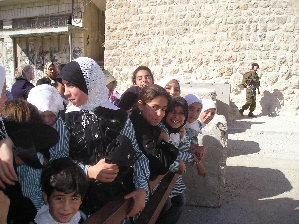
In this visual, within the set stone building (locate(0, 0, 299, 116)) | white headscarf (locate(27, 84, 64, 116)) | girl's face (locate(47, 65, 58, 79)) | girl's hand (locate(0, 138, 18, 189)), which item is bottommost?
girl's hand (locate(0, 138, 18, 189))

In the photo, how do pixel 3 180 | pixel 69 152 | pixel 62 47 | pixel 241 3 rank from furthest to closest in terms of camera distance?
pixel 62 47 < pixel 241 3 < pixel 69 152 < pixel 3 180

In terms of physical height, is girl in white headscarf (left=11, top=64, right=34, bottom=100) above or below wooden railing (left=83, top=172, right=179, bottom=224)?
above

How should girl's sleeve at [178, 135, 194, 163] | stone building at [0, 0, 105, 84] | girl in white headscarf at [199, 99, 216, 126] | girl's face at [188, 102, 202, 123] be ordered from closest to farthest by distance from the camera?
1. girl's sleeve at [178, 135, 194, 163]
2. girl's face at [188, 102, 202, 123]
3. girl in white headscarf at [199, 99, 216, 126]
4. stone building at [0, 0, 105, 84]

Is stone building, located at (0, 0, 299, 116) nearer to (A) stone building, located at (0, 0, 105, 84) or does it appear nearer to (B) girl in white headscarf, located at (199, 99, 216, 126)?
(A) stone building, located at (0, 0, 105, 84)

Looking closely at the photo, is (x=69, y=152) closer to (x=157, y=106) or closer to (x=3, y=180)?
(x=3, y=180)

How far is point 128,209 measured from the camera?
1599 mm

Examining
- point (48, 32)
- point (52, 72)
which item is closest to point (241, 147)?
point (52, 72)

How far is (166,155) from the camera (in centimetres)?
189

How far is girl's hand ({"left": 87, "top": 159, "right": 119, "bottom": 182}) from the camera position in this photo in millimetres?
1439

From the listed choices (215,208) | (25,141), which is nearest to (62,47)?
(215,208)

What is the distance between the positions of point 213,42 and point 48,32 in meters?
6.58

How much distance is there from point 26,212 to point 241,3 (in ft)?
26.6

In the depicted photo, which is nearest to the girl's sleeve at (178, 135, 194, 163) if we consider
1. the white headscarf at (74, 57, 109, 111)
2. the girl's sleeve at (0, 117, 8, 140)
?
the white headscarf at (74, 57, 109, 111)

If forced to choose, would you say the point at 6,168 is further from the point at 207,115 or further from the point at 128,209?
the point at 207,115
